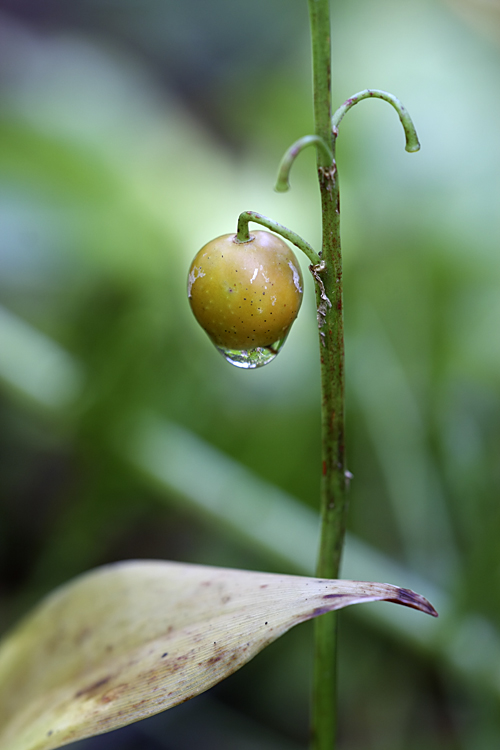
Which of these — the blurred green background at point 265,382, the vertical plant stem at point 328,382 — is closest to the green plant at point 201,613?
the vertical plant stem at point 328,382

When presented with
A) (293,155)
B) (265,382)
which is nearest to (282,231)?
(293,155)

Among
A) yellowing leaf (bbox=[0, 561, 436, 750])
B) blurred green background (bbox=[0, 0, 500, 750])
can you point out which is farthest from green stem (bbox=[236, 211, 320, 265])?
blurred green background (bbox=[0, 0, 500, 750])

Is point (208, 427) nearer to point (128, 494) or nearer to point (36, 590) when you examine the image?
point (128, 494)

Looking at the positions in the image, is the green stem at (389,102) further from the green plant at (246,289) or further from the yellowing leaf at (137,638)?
the yellowing leaf at (137,638)

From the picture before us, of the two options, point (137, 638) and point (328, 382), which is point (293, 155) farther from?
point (137, 638)

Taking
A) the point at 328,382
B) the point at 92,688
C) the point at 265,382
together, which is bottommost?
the point at 92,688
